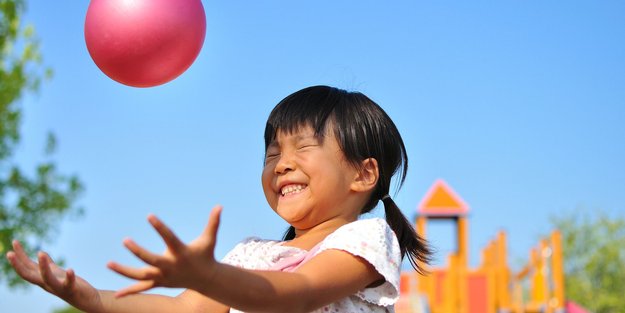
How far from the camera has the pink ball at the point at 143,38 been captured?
318 centimetres

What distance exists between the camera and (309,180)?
9.36 ft

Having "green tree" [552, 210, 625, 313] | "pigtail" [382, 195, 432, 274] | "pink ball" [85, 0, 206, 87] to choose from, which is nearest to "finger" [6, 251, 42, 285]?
"pink ball" [85, 0, 206, 87]

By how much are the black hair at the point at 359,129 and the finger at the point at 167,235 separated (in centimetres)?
111

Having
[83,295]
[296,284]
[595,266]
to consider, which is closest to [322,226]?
[296,284]

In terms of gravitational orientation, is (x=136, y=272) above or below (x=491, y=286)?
below

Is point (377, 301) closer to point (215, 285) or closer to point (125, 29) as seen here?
point (215, 285)

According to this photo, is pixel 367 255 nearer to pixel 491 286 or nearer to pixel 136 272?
pixel 136 272

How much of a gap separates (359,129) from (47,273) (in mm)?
1120

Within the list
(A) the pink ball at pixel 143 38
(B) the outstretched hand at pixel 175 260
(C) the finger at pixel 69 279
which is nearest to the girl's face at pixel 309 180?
(A) the pink ball at pixel 143 38

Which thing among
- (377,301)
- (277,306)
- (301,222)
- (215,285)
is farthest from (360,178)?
(215,285)

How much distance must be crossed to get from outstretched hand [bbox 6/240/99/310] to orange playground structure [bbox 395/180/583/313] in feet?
38.1

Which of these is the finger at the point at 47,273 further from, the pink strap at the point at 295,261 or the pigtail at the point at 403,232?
the pigtail at the point at 403,232

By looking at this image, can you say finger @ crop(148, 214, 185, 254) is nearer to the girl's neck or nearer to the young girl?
Result: the young girl

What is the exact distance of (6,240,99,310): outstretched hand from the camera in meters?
2.46
